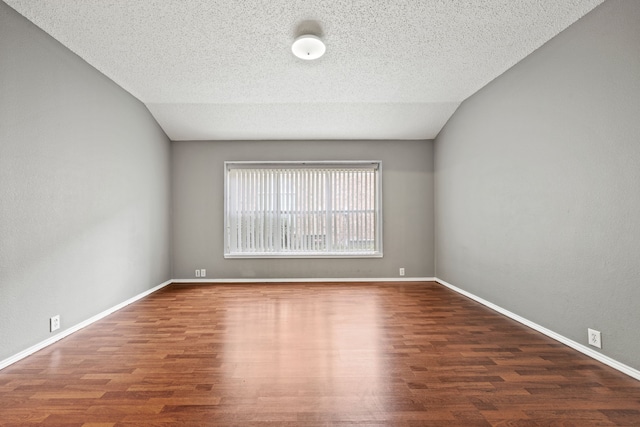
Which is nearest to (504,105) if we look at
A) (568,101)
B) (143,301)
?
Result: (568,101)

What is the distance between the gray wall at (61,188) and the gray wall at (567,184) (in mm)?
4557

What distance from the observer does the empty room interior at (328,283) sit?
203cm

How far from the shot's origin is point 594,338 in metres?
2.48

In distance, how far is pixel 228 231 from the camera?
556 centimetres

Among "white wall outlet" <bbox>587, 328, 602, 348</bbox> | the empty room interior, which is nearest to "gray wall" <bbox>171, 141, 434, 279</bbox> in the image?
the empty room interior

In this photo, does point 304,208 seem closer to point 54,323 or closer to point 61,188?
point 61,188

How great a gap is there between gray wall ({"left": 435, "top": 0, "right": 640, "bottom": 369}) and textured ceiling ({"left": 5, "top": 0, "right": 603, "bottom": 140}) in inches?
13.4

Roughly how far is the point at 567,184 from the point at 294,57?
290 cm

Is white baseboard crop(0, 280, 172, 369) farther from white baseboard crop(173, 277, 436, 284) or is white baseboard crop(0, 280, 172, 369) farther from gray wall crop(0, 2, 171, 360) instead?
white baseboard crop(173, 277, 436, 284)

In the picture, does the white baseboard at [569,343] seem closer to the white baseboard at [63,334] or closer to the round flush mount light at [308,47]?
the round flush mount light at [308,47]

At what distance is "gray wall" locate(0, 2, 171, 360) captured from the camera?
246cm

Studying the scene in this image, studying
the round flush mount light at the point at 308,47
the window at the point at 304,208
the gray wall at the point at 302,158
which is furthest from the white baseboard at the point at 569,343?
the round flush mount light at the point at 308,47

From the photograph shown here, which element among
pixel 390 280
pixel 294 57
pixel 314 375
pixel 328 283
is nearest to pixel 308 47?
pixel 294 57

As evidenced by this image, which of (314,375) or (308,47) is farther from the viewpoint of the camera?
(308,47)
